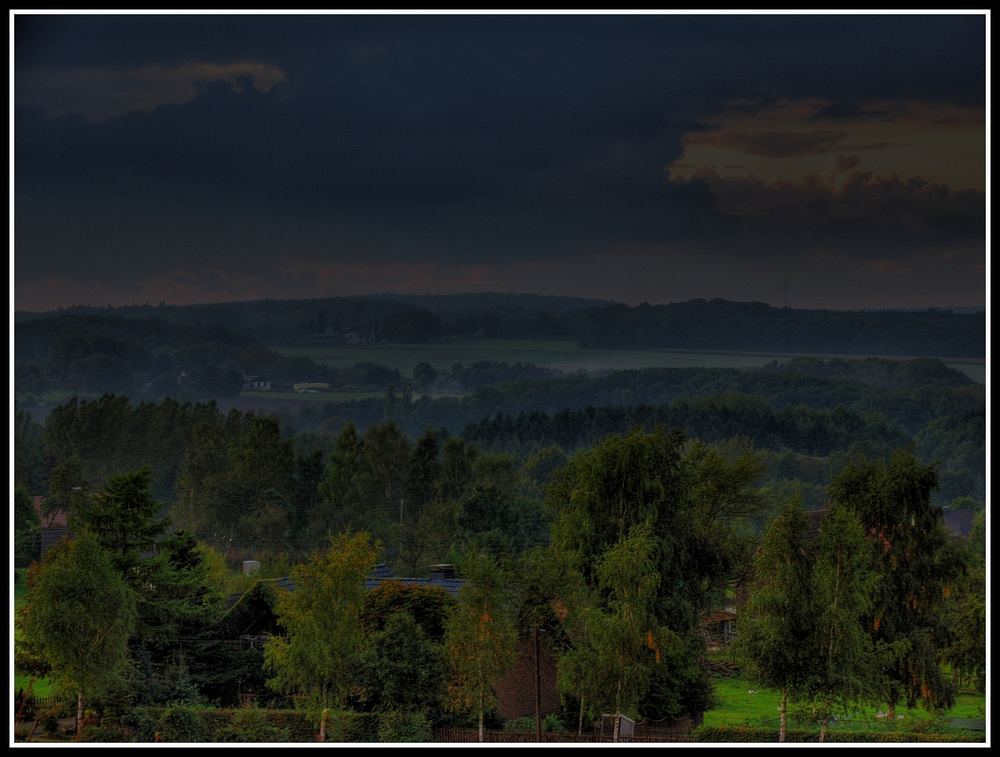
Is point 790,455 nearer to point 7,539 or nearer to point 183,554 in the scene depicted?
point 183,554

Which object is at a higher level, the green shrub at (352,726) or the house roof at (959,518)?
the house roof at (959,518)

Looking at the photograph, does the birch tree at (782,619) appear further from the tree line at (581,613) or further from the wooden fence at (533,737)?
the wooden fence at (533,737)

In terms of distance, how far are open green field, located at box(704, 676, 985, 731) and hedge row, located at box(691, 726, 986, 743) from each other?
1.37 ft

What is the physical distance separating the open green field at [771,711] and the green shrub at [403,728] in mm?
5276

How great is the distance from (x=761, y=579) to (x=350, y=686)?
6.94m

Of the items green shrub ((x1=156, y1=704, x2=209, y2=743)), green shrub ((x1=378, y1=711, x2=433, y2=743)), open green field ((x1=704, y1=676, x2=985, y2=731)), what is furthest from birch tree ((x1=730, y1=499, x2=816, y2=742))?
green shrub ((x1=156, y1=704, x2=209, y2=743))

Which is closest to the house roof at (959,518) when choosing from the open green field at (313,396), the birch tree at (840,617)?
the open green field at (313,396)

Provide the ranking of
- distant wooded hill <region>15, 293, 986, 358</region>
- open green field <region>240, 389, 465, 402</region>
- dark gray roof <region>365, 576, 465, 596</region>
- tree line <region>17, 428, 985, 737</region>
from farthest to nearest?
open green field <region>240, 389, 465, 402</region>, distant wooded hill <region>15, 293, 986, 358</region>, dark gray roof <region>365, 576, 465, 596</region>, tree line <region>17, 428, 985, 737</region>

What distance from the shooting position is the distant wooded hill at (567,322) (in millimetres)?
58688

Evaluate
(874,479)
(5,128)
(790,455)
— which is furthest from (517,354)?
(5,128)

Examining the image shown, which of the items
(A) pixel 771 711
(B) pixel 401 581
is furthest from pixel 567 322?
(A) pixel 771 711

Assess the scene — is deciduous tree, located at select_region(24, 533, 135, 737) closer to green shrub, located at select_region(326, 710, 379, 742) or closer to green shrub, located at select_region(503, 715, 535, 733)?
green shrub, located at select_region(326, 710, 379, 742)

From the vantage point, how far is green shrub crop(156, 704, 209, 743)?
20.8m

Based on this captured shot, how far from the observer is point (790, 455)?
62.5 m
